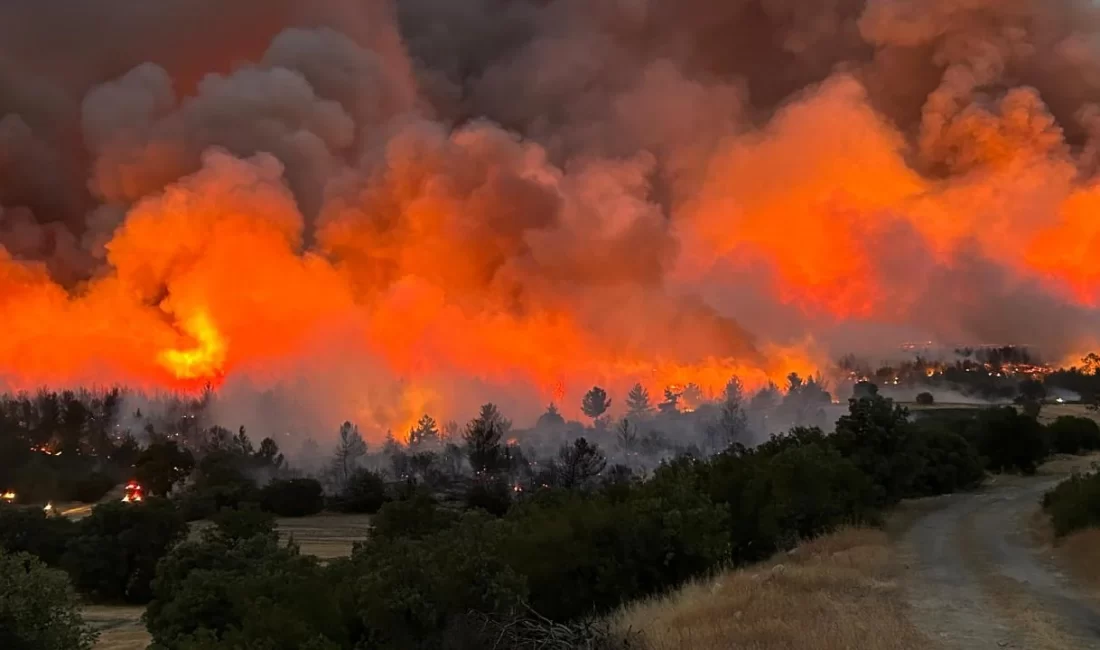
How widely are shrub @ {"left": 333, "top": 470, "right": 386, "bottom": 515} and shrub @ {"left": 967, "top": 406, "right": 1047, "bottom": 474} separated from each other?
52.4 metres

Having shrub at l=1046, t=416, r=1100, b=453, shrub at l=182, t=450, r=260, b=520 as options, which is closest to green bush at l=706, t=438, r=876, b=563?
shrub at l=182, t=450, r=260, b=520

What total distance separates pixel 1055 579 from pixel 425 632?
17354mm

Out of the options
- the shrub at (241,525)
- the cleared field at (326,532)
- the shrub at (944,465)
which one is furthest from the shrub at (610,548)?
the cleared field at (326,532)

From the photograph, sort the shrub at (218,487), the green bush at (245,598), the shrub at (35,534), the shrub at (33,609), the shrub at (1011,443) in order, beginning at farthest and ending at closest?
the shrub at (218,487), the shrub at (1011,443), the shrub at (35,534), the green bush at (245,598), the shrub at (33,609)

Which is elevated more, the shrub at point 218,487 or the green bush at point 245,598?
the shrub at point 218,487

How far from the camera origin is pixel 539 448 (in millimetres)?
98125

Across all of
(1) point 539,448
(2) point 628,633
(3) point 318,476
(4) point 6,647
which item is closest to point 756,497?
(2) point 628,633

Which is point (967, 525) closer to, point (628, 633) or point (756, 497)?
point (756, 497)

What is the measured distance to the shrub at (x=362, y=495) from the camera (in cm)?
8588

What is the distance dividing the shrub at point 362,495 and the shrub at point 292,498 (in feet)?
7.69

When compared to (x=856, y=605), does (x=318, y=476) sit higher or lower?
higher

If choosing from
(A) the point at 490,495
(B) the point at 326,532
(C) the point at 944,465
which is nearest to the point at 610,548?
(C) the point at 944,465

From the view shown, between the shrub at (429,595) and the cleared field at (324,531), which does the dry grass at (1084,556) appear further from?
the cleared field at (324,531)

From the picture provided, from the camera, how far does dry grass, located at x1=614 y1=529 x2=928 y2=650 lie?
15.0m
